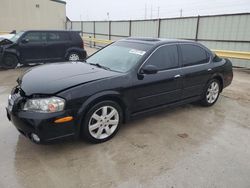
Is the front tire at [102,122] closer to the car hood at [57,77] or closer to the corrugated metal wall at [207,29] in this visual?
the car hood at [57,77]

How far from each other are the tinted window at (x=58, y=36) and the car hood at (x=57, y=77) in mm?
6288

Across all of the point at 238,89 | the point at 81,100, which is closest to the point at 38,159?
the point at 81,100

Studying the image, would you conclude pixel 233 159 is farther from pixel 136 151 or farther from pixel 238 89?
pixel 238 89

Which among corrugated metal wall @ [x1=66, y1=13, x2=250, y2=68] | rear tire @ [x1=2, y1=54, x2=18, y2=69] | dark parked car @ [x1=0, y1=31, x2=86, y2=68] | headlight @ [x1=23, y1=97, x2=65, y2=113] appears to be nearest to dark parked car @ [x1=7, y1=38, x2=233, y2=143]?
headlight @ [x1=23, y1=97, x2=65, y2=113]

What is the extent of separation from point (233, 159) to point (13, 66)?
28.7 feet

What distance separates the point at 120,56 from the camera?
13.8 feet

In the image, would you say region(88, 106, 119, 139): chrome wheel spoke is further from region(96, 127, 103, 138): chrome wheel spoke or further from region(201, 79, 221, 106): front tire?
region(201, 79, 221, 106): front tire

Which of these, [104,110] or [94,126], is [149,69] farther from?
[94,126]

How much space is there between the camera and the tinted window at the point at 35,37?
9.36 meters

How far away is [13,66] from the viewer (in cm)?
932

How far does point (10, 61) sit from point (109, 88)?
7.28 meters

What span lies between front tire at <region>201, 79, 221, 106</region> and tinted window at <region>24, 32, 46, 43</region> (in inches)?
282

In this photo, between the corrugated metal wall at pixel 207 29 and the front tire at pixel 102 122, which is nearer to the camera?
the front tire at pixel 102 122

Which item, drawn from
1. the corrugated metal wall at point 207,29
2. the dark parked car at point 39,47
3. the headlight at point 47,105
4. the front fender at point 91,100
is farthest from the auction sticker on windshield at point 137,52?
the corrugated metal wall at point 207,29
